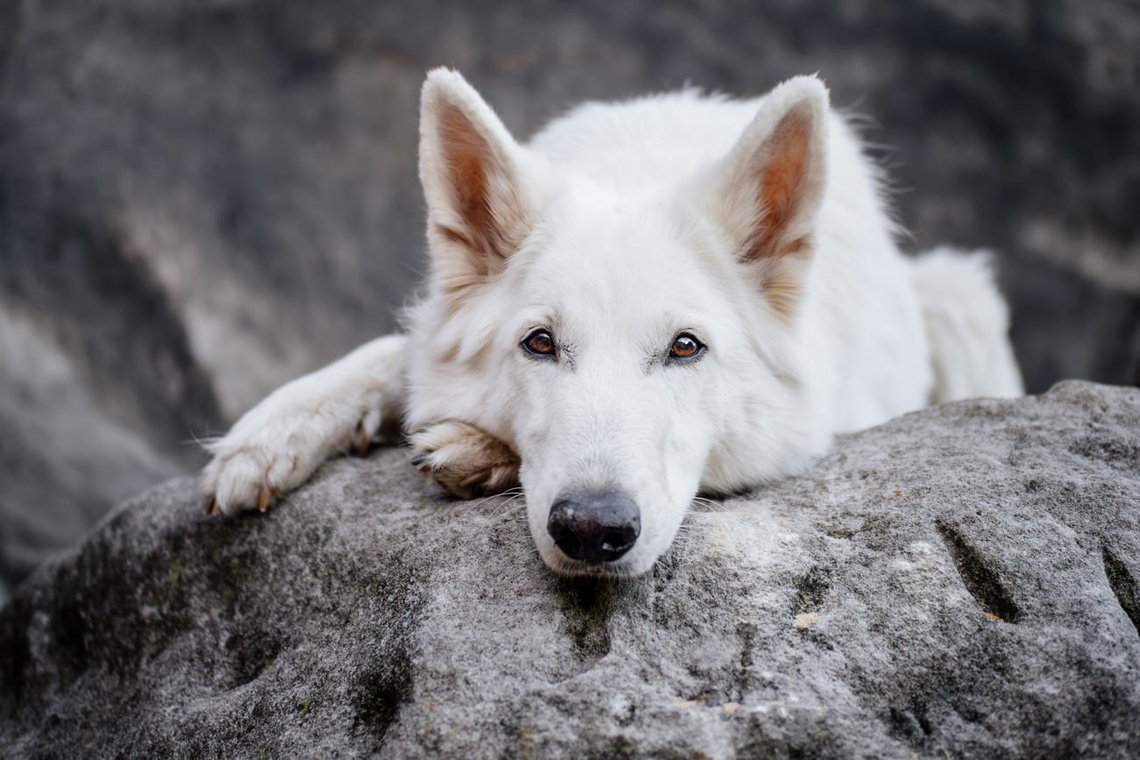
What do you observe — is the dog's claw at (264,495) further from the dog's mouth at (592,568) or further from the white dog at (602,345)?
the dog's mouth at (592,568)

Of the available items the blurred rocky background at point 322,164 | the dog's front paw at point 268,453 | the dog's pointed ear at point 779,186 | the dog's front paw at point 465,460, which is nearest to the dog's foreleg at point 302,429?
the dog's front paw at point 268,453

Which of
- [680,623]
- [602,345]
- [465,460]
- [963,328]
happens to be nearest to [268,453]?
[465,460]

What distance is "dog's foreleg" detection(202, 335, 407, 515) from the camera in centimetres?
353

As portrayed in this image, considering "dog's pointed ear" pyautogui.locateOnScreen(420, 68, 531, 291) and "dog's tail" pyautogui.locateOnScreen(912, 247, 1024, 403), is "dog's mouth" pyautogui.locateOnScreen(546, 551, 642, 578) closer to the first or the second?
"dog's pointed ear" pyautogui.locateOnScreen(420, 68, 531, 291)

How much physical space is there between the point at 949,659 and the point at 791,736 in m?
0.52

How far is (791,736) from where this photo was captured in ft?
7.70

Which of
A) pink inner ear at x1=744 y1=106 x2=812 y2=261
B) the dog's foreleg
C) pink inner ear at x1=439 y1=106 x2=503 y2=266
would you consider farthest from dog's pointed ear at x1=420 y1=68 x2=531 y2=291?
pink inner ear at x1=744 y1=106 x2=812 y2=261

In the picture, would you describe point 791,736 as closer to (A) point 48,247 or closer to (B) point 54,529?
(B) point 54,529

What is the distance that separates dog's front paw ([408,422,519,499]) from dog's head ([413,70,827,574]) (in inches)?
2.6

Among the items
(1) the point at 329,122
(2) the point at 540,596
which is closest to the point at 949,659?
(2) the point at 540,596

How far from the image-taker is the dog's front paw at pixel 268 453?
3520 mm

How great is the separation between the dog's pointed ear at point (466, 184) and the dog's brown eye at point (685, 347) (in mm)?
737

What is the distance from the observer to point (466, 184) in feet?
11.7

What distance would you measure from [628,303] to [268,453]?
58.8 inches
